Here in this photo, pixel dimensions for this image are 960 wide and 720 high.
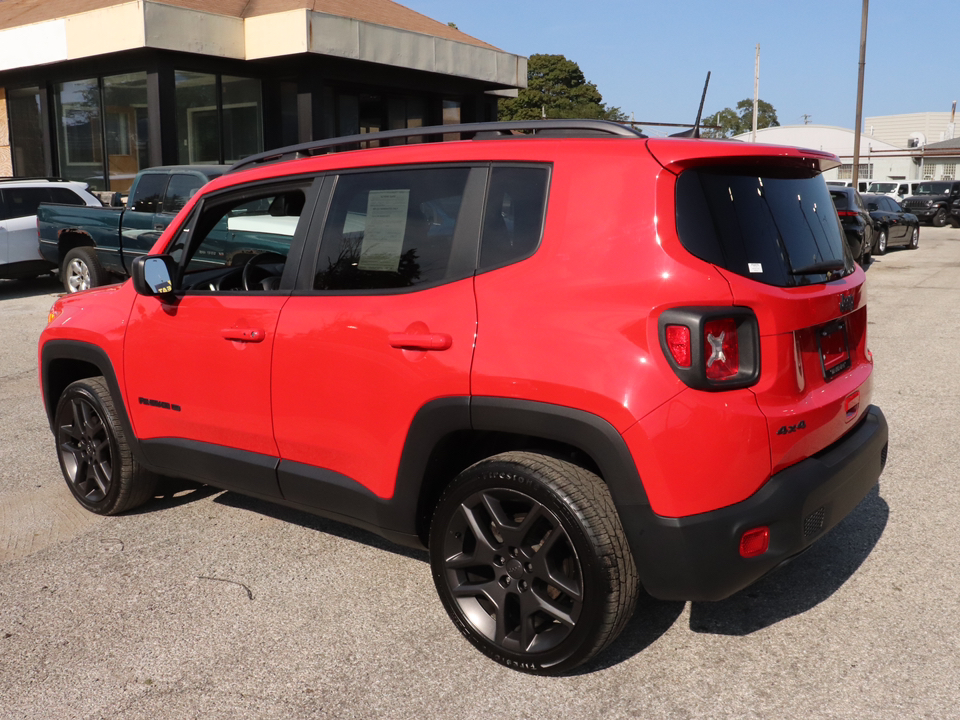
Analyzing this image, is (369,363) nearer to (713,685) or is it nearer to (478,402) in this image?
(478,402)

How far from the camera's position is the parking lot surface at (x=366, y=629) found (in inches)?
120

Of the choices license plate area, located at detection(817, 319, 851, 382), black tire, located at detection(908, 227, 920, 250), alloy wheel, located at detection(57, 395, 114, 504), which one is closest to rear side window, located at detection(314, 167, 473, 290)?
license plate area, located at detection(817, 319, 851, 382)

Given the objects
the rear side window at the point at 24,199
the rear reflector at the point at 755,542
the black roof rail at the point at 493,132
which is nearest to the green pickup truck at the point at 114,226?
the rear side window at the point at 24,199

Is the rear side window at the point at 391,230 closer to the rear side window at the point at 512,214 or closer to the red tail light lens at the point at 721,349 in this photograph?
the rear side window at the point at 512,214

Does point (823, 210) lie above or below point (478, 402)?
above

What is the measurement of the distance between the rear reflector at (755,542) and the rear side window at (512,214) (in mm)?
1162

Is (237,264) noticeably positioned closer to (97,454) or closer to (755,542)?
(97,454)

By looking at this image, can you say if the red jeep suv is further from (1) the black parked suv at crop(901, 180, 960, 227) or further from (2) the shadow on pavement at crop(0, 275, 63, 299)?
(1) the black parked suv at crop(901, 180, 960, 227)

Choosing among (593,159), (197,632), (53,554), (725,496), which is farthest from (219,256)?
(725,496)

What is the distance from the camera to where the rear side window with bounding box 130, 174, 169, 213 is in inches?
456

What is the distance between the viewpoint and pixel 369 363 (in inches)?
135

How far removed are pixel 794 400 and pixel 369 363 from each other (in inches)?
59.5

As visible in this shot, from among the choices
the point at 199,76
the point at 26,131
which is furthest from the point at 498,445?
the point at 26,131

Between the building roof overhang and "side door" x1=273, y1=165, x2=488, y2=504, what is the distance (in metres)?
16.3
